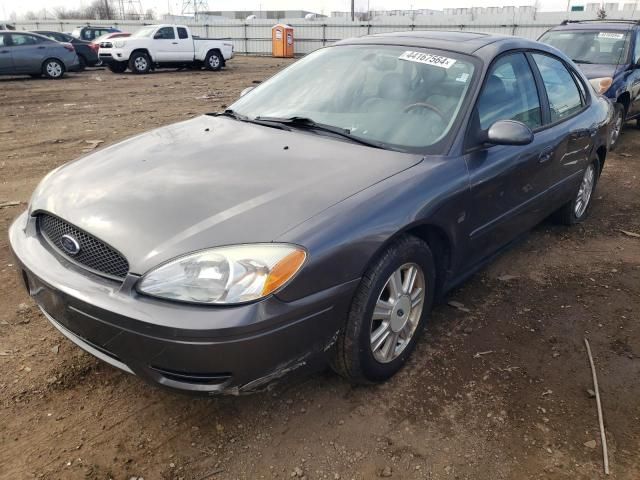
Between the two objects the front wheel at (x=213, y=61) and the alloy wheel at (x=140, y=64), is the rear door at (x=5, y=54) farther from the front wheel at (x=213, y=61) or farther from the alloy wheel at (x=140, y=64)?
the front wheel at (x=213, y=61)

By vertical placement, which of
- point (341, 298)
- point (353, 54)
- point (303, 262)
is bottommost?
point (341, 298)

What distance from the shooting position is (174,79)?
16547 mm

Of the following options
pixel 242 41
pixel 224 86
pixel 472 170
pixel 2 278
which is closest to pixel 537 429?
pixel 472 170

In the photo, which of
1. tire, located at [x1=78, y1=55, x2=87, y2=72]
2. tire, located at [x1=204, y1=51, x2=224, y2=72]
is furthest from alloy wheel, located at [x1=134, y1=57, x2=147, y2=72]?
tire, located at [x1=204, y1=51, x2=224, y2=72]

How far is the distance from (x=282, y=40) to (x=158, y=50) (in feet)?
38.8

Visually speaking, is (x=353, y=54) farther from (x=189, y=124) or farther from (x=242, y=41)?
(x=242, y=41)

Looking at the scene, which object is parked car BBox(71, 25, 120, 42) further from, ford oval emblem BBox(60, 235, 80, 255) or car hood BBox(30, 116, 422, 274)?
ford oval emblem BBox(60, 235, 80, 255)

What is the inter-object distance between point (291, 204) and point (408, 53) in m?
1.59

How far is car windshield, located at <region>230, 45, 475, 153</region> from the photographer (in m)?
2.84

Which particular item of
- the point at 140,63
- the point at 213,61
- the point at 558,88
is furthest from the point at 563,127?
the point at 213,61

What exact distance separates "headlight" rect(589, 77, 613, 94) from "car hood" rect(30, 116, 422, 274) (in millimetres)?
5635

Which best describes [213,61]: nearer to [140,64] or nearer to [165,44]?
[165,44]

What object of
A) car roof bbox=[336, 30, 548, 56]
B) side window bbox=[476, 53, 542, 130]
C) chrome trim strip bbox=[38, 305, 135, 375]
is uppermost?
car roof bbox=[336, 30, 548, 56]

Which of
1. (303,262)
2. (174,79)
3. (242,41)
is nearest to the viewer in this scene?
(303,262)
